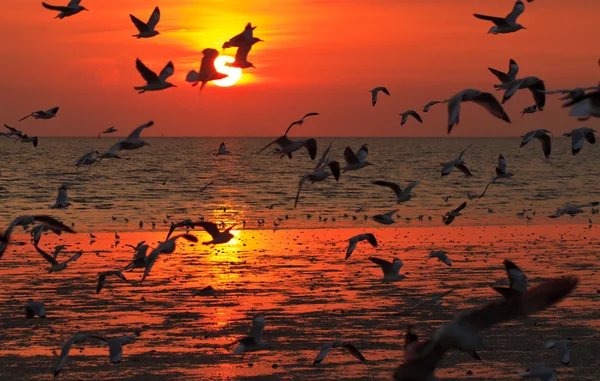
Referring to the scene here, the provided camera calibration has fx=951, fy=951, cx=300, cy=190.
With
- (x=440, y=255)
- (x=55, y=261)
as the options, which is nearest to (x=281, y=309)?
(x=440, y=255)

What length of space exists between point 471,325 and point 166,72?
997 cm

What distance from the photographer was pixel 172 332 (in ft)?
54.4

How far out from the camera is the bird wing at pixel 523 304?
8035 millimetres

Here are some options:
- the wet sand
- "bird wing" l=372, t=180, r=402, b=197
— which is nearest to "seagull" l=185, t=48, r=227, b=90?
"bird wing" l=372, t=180, r=402, b=197

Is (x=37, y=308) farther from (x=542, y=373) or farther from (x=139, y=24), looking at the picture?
(x=542, y=373)

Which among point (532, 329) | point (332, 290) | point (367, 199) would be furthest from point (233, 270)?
point (367, 199)

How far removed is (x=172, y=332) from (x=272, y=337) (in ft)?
5.95

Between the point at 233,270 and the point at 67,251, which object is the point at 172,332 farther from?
the point at 67,251

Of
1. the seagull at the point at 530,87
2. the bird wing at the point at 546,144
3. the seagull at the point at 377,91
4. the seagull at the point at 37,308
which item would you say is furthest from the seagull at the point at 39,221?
the seagull at the point at 377,91

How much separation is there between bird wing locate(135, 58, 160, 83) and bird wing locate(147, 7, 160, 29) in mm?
1808

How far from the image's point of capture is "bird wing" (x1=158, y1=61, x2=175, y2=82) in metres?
16.9

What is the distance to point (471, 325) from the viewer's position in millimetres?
8484

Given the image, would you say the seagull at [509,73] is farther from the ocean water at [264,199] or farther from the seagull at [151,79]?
the ocean water at [264,199]

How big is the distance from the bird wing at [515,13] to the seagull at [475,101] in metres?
4.24
